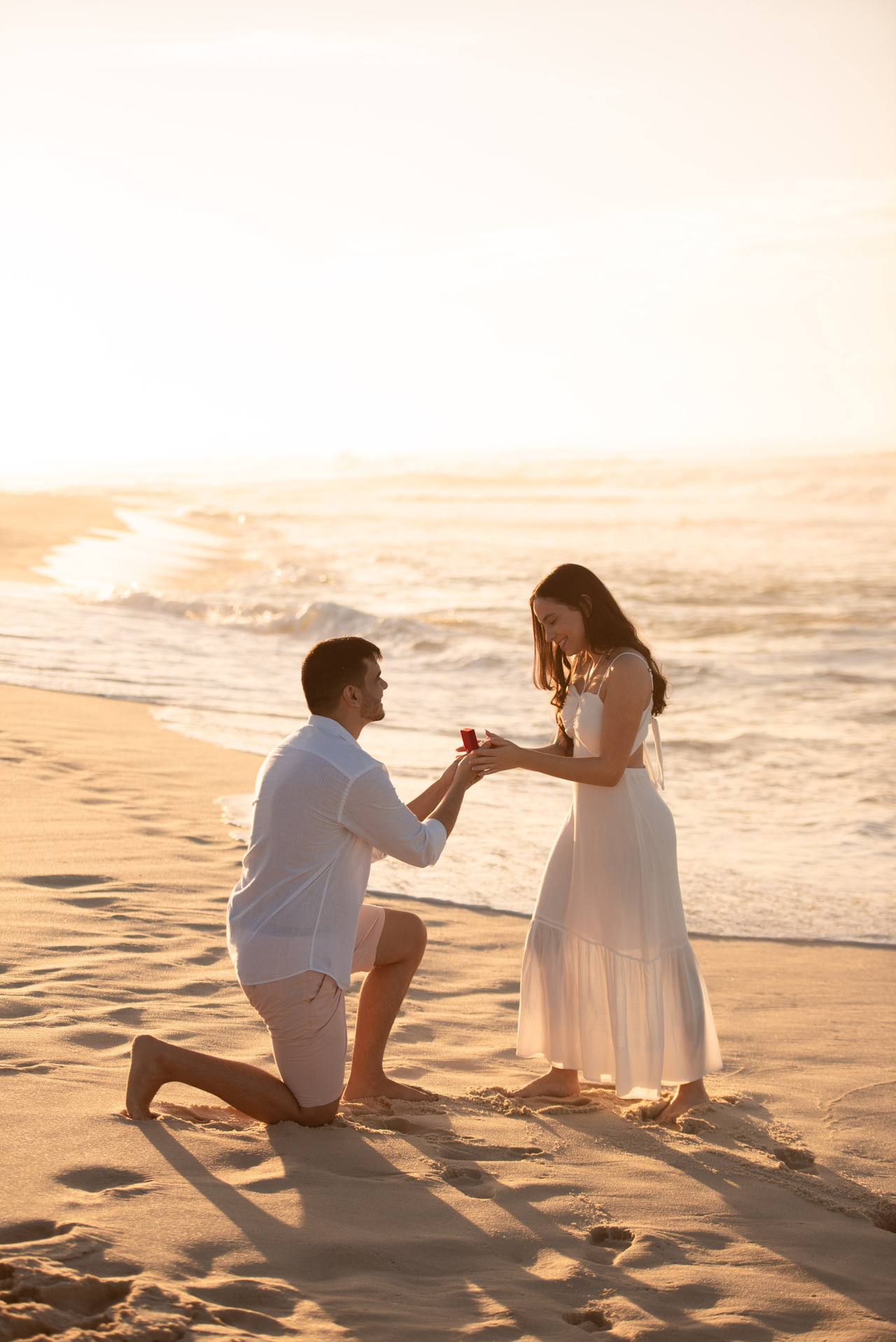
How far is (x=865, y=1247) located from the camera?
3.18 metres

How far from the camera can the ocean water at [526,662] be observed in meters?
7.20

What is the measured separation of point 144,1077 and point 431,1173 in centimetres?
88

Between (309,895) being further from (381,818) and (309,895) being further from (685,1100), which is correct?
(685,1100)

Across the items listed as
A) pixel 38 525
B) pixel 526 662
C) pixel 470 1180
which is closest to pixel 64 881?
pixel 470 1180

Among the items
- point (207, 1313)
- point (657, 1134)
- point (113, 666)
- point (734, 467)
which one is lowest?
point (657, 1134)

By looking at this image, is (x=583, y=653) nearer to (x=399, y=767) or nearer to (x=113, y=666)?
(x=399, y=767)

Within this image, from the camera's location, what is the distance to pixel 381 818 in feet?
11.5

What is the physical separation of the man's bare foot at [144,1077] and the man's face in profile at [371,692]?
3.79 ft

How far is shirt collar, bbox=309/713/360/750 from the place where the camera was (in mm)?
3539

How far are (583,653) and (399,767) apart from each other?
4.72 metres

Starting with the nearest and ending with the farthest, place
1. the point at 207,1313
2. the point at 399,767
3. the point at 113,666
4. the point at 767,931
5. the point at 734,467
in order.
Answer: the point at 207,1313
the point at 767,931
the point at 399,767
the point at 113,666
the point at 734,467

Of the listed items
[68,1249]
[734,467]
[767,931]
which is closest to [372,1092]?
[68,1249]

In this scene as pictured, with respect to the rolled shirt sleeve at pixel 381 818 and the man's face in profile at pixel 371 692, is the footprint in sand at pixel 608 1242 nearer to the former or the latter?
the rolled shirt sleeve at pixel 381 818

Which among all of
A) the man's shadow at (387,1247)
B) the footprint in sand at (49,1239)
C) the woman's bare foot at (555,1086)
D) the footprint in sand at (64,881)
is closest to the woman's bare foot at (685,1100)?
the woman's bare foot at (555,1086)
